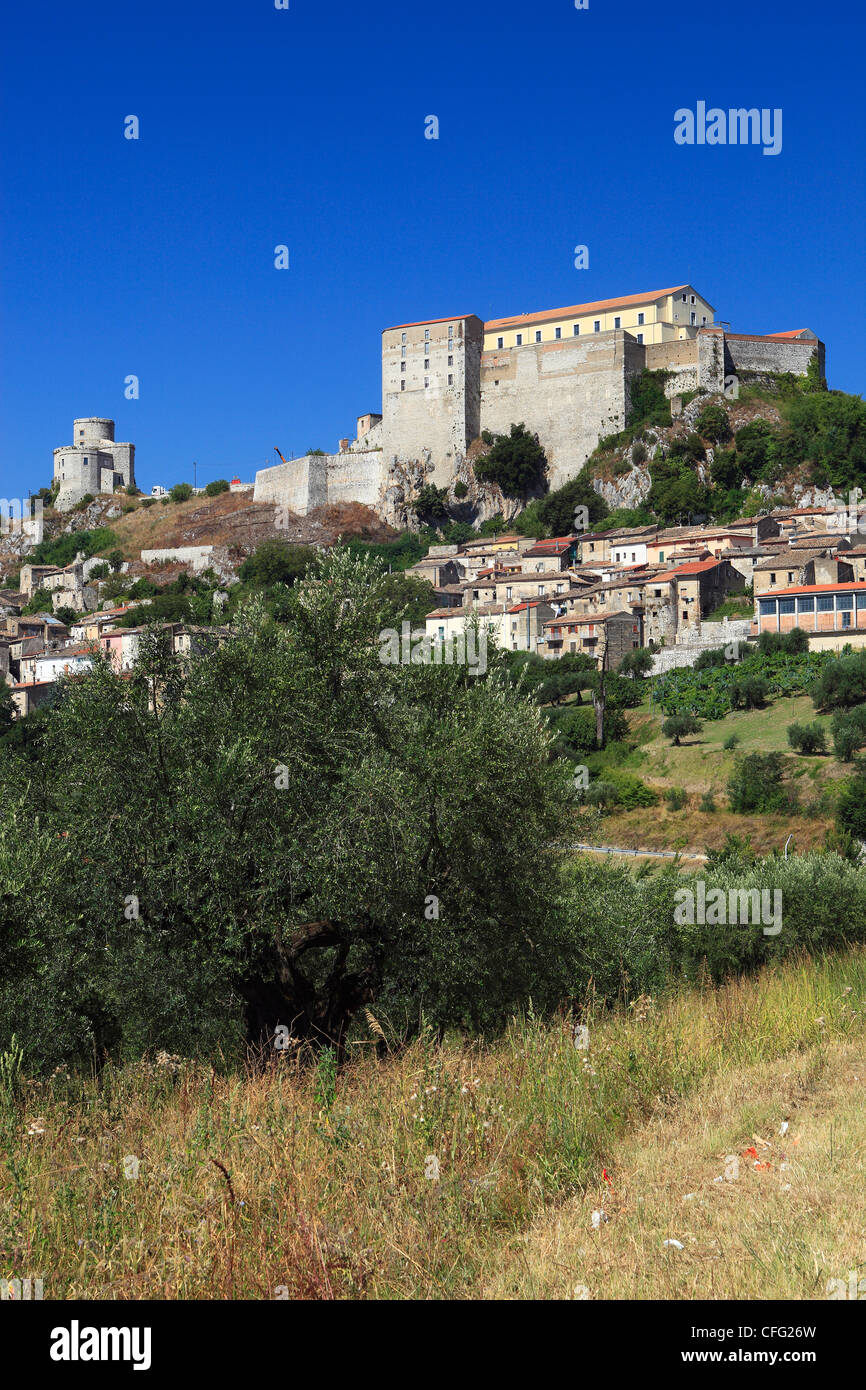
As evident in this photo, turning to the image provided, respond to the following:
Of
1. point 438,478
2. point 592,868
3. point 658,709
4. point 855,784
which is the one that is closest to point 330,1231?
point 592,868

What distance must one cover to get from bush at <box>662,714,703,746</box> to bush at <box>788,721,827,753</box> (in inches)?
190

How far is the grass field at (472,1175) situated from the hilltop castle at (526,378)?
283ft

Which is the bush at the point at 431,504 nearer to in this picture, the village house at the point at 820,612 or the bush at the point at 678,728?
the village house at the point at 820,612

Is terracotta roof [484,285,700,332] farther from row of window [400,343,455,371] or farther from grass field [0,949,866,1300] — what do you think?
grass field [0,949,866,1300]

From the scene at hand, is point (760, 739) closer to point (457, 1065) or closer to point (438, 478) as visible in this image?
point (457, 1065)

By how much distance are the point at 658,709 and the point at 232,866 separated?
43.4 metres

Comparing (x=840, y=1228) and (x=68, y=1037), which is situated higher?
(x=840, y=1228)

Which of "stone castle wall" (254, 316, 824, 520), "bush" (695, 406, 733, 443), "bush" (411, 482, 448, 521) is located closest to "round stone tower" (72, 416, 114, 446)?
"stone castle wall" (254, 316, 824, 520)

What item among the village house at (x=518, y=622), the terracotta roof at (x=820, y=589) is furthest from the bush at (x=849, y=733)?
the village house at (x=518, y=622)

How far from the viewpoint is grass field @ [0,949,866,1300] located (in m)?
4.21

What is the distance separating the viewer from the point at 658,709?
51.8m

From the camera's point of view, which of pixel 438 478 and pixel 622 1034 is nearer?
pixel 622 1034

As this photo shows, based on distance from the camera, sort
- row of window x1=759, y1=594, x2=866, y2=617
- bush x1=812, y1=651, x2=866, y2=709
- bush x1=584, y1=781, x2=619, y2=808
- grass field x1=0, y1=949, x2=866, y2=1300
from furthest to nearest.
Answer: row of window x1=759, y1=594, x2=866, y2=617
bush x1=812, y1=651, x2=866, y2=709
bush x1=584, y1=781, x2=619, y2=808
grass field x1=0, y1=949, x2=866, y2=1300

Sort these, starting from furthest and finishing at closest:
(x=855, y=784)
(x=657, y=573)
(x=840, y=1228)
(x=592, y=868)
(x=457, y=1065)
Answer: (x=657, y=573) < (x=855, y=784) < (x=592, y=868) < (x=457, y=1065) < (x=840, y=1228)
